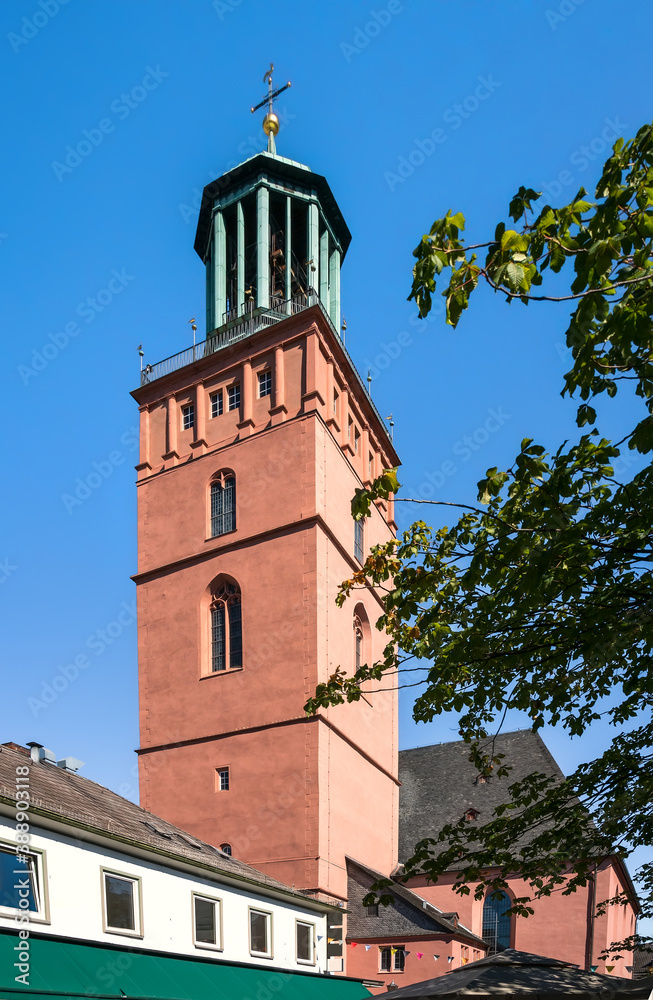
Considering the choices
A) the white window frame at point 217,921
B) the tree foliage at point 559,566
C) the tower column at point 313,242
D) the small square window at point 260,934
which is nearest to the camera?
the tree foliage at point 559,566

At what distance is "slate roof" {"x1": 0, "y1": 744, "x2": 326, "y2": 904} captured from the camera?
14.0 meters

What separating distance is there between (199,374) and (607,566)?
1036 inches

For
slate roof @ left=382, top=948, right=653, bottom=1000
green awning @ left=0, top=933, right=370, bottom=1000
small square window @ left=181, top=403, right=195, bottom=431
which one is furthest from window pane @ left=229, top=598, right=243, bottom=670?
slate roof @ left=382, top=948, right=653, bottom=1000

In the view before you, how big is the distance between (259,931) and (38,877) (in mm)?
7609

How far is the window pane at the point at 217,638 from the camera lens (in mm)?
28703

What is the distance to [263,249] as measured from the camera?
112 feet

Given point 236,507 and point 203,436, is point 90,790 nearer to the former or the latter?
point 236,507

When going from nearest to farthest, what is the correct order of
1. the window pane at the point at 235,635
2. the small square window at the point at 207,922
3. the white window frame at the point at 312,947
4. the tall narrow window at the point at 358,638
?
the small square window at the point at 207,922 < the white window frame at the point at 312,947 < the window pane at the point at 235,635 < the tall narrow window at the point at 358,638

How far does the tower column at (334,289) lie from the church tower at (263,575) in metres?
0.72

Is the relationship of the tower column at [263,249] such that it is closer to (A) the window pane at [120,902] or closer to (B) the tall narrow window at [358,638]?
(B) the tall narrow window at [358,638]

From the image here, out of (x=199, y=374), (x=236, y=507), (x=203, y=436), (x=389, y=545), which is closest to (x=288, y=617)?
(x=236, y=507)

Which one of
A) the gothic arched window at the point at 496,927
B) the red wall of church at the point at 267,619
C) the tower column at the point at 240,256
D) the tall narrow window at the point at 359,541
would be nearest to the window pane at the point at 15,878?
the red wall of church at the point at 267,619

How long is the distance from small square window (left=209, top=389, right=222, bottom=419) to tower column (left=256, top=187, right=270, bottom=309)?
12.8ft

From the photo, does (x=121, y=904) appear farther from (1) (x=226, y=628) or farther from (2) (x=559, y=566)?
(1) (x=226, y=628)
